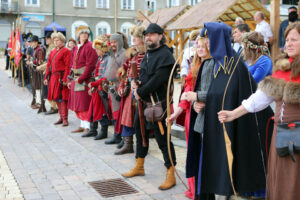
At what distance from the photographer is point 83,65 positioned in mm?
7824

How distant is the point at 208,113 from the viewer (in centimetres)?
346

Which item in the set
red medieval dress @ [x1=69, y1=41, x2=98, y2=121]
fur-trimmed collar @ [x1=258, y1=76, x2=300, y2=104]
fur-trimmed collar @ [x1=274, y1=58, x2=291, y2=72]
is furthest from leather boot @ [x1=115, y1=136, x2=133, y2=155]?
fur-trimmed collar @ [x1=274, y1=58, x2=291, y2=72]

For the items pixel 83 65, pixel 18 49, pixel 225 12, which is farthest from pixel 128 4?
pixel 83 65

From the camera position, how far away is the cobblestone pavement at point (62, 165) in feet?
15.1

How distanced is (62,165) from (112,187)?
1.28m

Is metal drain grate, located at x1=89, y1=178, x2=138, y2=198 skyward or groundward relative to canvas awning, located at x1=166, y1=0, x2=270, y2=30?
groundward

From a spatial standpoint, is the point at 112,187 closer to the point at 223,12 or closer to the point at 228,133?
the point at 228,133

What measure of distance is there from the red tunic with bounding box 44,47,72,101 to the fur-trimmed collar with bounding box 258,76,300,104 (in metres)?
6.44

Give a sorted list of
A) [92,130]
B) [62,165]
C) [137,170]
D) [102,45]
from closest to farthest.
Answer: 1. [137,170]
2. [62,165]
3. [102,45]
4. [92,130]

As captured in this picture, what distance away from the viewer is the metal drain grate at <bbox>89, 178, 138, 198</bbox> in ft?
15.1

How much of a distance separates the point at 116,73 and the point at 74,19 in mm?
36299

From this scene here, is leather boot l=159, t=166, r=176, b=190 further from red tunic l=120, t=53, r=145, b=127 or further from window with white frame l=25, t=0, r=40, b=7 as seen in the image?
window with white frame l=25, t=0, r=40, b=7

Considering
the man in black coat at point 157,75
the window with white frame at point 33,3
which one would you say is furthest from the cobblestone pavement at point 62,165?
the window with white frame at point 33,3

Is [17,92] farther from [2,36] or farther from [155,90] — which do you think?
[2,36]
